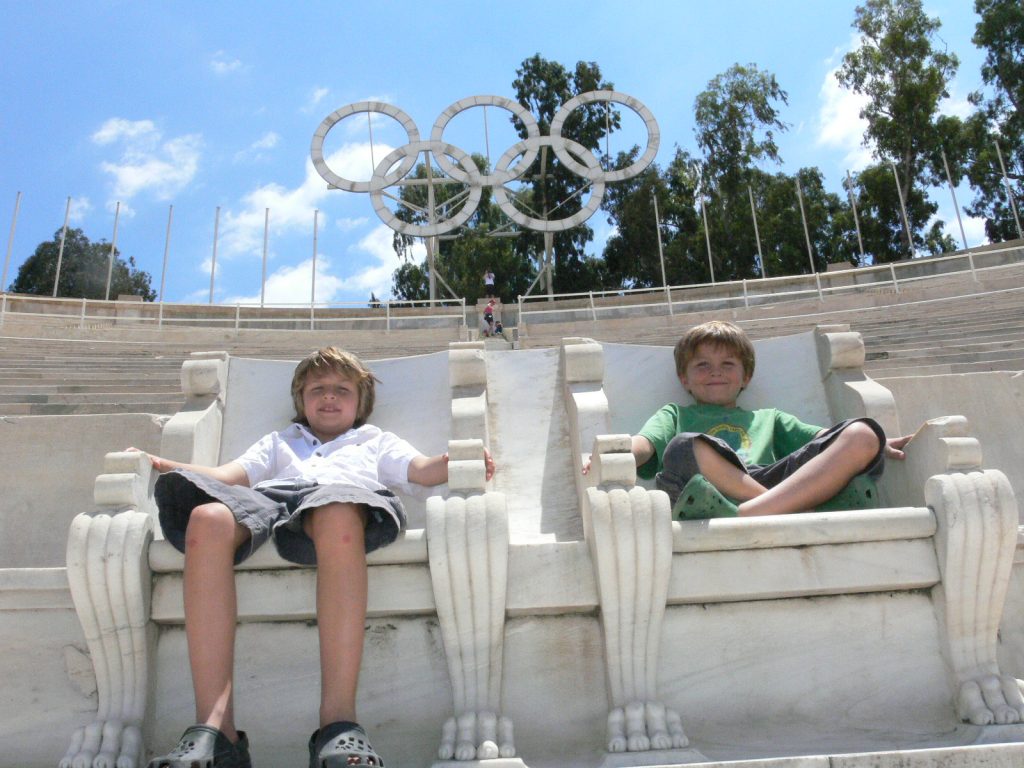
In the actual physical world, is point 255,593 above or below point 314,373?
below

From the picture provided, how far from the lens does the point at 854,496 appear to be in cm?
336

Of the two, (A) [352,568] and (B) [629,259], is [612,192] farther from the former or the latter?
(A) [352,568]

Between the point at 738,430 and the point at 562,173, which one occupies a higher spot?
the point at 562,173

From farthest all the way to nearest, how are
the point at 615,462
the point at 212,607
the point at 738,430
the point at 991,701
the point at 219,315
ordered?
the point at 219,315 < the point at 738,430 < the point at 615,462 < the point at 991,701 < the point at 212,607

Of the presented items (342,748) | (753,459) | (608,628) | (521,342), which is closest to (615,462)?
(608,628)

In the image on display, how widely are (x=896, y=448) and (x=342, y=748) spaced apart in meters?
2.36

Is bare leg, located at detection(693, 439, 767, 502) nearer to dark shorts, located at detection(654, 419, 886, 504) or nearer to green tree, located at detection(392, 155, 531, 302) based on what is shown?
dark shorts, located at detection(654, 419, 886, 504)

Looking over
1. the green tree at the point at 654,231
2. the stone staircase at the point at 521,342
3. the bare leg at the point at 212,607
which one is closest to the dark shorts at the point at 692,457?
the bare leg at the point at 212,607

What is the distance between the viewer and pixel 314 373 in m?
3.84

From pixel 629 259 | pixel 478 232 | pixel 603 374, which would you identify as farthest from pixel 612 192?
pixel 603 374

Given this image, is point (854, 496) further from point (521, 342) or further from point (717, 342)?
point (521, 342)

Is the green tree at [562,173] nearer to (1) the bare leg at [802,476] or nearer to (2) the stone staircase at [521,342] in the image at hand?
(2) the stone staircase at [521,342]

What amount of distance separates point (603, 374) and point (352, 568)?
6.19 feet

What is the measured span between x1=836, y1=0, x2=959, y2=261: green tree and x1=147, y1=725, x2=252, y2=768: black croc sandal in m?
35.6
